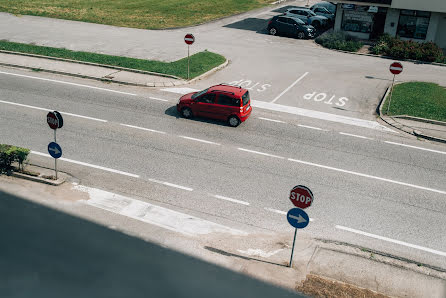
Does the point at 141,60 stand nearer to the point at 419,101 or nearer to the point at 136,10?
the point at 419,101

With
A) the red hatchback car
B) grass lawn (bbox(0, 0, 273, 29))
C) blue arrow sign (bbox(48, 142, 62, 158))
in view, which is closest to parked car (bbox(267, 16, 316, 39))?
grass lawn (bbox(0, 0, 273, 29))

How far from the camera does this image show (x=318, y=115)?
22.5 meters

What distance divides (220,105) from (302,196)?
999cm

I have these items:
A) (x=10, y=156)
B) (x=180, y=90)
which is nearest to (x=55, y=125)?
(x=10, y=156)

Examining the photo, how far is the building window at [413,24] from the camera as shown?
3550cm

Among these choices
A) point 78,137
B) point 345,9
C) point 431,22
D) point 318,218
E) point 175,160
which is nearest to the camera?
point 318,218

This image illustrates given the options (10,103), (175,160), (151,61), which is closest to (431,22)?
(151,61)

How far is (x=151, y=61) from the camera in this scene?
1156 inches

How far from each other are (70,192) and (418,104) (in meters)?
18.6

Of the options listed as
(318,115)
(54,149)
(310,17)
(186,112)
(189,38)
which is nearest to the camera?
(54,149)

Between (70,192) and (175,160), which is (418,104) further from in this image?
(70,192)

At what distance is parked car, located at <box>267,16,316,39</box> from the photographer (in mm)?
37812

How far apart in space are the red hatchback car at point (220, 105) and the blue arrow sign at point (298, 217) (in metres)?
9.41

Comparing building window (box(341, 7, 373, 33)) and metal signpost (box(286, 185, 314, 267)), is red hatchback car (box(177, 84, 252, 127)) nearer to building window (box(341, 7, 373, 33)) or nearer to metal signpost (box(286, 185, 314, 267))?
metal signpost (box(286, 185, 314, 267))
